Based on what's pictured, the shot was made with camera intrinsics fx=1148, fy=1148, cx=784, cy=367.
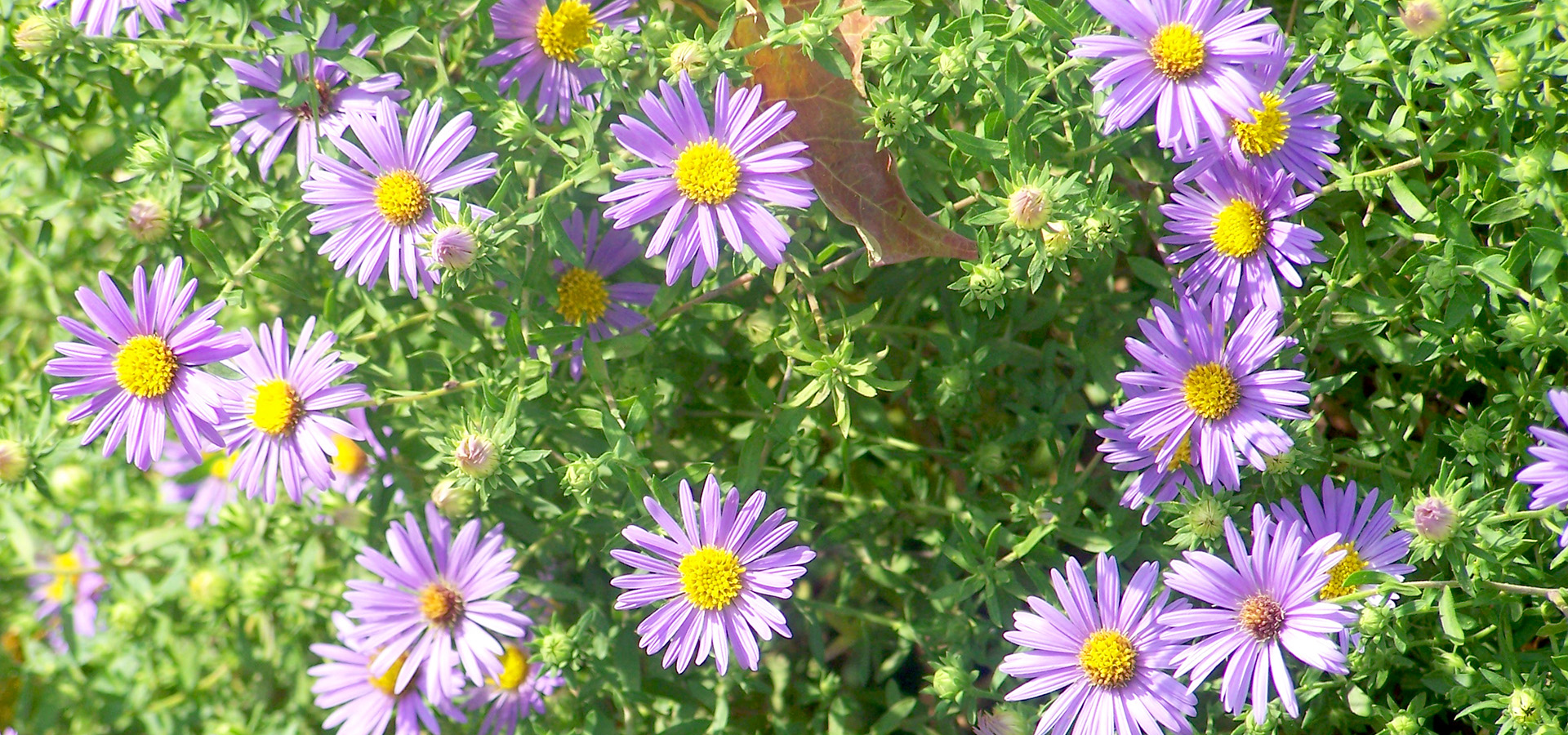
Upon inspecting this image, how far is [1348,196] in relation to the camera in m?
2.10

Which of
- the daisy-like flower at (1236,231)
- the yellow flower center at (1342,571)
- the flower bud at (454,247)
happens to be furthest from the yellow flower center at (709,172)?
the yellow flower center at (1342,571)

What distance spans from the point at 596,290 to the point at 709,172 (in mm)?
491

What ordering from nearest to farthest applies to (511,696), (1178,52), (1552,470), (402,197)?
(1552,470) → (1178,52) → (402,197) → (511,696)

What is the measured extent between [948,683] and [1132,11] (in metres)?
1.13

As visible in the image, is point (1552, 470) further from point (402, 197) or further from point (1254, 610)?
point (402, 197)

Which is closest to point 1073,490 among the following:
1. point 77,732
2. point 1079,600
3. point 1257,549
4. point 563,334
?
point 1079,600

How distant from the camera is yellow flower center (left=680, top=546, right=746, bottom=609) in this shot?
1.93 metres

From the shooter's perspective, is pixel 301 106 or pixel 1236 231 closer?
pixel 1236 231

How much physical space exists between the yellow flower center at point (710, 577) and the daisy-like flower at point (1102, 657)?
1.54 feet

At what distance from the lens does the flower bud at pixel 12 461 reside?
2191 millimetres

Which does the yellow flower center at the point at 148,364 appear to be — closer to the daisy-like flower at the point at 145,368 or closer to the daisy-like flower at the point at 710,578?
the daisy-like flower at the point at 145,368

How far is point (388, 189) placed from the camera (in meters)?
1.98

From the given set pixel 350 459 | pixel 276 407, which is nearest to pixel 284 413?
pixel 276 407

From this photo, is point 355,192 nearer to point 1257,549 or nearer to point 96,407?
point 96,407
